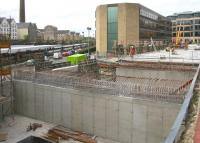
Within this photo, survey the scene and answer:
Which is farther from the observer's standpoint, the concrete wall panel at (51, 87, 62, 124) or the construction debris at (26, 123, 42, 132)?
the concrete wall panel at (51, 87, 62, 124)

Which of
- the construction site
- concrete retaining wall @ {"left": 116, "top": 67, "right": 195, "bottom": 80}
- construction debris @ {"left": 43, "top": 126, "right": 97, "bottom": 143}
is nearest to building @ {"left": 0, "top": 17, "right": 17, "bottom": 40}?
the construction site

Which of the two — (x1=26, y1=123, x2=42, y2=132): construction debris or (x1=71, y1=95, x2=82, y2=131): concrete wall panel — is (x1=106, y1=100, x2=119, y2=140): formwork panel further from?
(x1=26, y1=123, x2=42, y2=132): construction debris

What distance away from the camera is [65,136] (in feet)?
66.8

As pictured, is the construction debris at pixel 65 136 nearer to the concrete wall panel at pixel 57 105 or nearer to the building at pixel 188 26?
the concrete wall panel at pixel 57 105

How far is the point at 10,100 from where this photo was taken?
2617cm

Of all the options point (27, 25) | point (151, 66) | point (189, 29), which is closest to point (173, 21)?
point (189, 29)

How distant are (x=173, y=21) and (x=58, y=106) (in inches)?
3888

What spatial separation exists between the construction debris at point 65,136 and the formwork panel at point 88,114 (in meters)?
0.57

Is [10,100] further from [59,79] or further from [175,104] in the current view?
[175,104]

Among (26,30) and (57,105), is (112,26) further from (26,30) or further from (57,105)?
(26,30)

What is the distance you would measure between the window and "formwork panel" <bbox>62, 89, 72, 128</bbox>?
1688 inches

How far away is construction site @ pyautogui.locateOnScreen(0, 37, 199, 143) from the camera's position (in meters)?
18.1

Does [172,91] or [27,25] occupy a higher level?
[27,25]

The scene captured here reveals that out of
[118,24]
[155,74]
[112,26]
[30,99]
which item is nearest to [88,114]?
[30,99]
